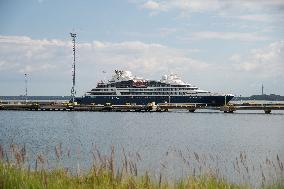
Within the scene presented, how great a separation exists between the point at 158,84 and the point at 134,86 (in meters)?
6.76

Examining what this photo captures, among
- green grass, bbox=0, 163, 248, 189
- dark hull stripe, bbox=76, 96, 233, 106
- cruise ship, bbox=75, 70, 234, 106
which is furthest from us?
cruise ship, bbox=75, 70, 234, 106

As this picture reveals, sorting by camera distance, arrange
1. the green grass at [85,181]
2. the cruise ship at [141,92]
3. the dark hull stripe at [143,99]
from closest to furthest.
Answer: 1. the green grass at [85,181]
2. the dark hull stripe at [143,99]
3. the cruise ship at [141,92]

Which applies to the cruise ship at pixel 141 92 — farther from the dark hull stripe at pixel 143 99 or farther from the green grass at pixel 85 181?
the green grass at pixel 85 181

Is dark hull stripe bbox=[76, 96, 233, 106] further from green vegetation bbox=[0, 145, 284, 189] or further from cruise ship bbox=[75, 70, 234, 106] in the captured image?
green vegetation bbox=[0, 145, 284, 189]

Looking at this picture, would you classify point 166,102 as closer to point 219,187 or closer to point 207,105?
point 207,105

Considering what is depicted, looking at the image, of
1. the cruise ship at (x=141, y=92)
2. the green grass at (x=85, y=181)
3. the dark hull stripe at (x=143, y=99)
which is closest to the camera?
the green grass at (x=85, y=181)

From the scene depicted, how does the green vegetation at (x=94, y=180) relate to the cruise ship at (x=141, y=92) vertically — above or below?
below

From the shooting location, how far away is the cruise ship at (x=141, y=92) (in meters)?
134

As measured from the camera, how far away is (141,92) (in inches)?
5359

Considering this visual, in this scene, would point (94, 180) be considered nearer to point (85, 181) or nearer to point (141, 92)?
point (85, 181)

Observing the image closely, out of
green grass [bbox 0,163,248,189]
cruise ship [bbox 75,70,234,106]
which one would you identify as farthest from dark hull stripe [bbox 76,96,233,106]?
green grass [bbox 0,163,248,189]

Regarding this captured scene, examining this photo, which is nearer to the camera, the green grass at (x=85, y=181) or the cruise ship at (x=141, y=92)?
the green grass at (x=85, y=181)

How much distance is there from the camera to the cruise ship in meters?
134

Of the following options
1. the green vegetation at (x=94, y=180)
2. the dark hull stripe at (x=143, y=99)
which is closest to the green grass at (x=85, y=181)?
the green vegetation at (x=94, y=180)
